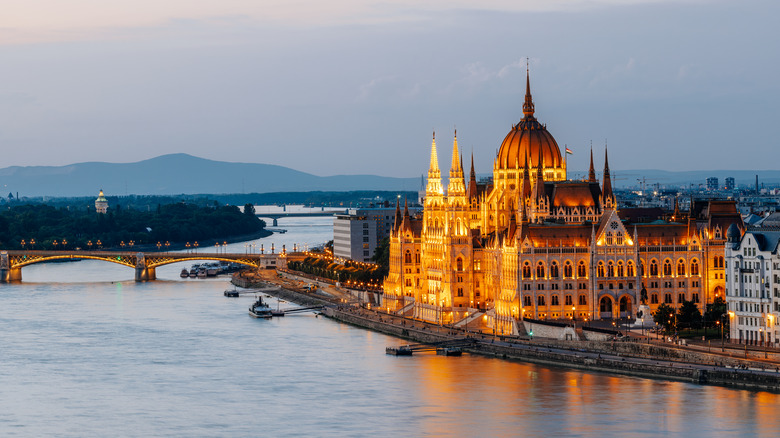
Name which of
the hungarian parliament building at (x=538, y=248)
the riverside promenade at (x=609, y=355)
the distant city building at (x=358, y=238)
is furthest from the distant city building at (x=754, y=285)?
the distant city building at (x=358, y=238)

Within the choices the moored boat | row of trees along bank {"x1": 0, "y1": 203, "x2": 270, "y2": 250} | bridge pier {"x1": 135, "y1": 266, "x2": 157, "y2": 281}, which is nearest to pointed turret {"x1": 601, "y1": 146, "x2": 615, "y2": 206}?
the moored boat

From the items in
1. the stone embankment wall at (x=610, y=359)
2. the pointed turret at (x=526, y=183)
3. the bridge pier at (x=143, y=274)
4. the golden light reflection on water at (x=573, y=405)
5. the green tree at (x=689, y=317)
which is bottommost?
the golden light reflection on water at (x=573, y=405)

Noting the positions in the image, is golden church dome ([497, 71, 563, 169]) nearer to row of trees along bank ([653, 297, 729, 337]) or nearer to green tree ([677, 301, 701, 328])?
row of trees along bank ([653, 297, 729, 337])

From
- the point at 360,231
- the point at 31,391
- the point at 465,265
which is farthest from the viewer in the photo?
the point at 360,231

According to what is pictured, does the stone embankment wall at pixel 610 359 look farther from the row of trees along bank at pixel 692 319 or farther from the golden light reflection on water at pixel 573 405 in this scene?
the row of trees along bank at pixel 692 319

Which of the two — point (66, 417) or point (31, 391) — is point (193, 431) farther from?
point (31, 391)

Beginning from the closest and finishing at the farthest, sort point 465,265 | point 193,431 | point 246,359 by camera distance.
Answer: point 193,431, point 246,359, point 465,265

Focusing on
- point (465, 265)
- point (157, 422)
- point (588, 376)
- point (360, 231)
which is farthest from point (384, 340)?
point (360, 231)
